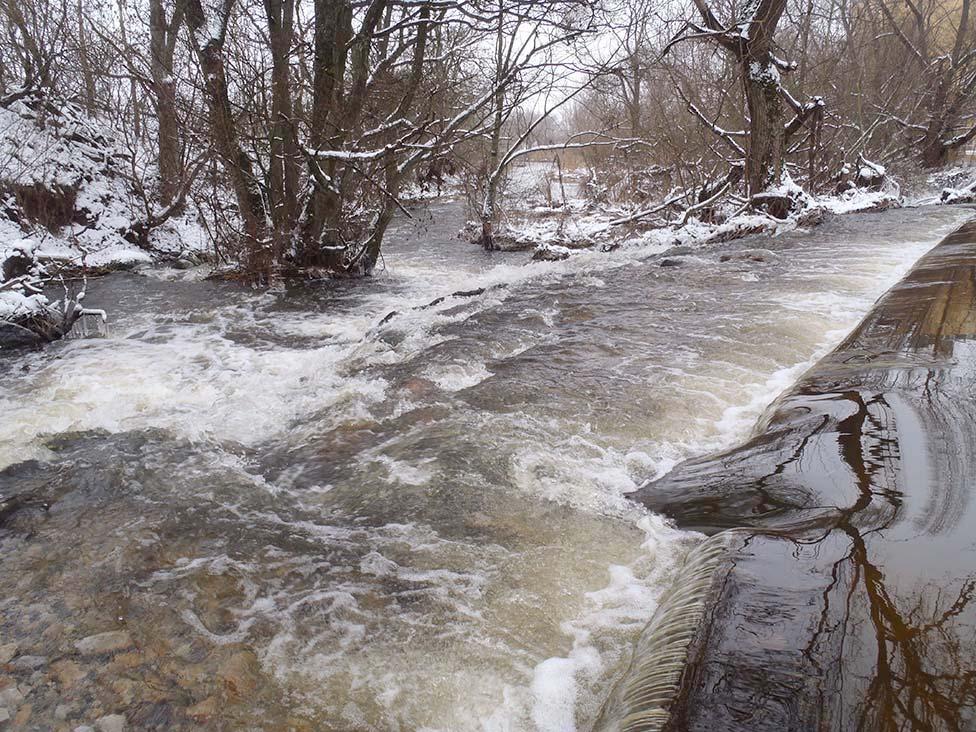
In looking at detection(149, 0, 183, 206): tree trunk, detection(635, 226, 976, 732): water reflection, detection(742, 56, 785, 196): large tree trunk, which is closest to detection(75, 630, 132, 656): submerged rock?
detection(635, 226, 976, 732): water reflection

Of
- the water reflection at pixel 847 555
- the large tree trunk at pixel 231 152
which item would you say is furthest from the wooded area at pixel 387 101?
the water reflection at pixel 847 555

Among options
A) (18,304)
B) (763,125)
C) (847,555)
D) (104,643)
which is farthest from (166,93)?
(763,125)

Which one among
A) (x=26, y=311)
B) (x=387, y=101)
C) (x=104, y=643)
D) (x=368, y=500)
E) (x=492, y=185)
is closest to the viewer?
(x=104, y=643)

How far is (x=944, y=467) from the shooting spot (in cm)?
239

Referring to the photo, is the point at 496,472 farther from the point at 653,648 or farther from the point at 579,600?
the point at 653,648

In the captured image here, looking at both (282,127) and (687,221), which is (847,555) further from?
(687,221)

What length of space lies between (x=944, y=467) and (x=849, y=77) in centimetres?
1831

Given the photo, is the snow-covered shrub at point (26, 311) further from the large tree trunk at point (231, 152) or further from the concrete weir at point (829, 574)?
the concrete weir at point (829, 574)

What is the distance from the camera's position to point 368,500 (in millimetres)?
3064

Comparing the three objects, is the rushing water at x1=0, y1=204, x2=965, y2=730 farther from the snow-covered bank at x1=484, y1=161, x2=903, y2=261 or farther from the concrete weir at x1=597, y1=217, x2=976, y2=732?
the snow-covered bank at x1=484, y1=161, x2=903, y2=261

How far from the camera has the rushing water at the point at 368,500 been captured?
1997 millimetres

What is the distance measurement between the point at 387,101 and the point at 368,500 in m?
7.71

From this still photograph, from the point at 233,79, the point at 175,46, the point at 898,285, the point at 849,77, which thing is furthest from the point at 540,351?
the point at 849,77

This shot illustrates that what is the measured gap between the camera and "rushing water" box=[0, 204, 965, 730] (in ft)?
6.55
